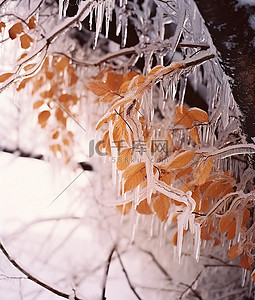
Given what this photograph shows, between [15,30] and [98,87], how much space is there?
55 centimetres

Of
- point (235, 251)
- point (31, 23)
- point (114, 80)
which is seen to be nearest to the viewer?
point (235, 251)

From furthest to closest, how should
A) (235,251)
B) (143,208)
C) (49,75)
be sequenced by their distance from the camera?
1. (49,75)
2. (235,251)
3. (143,208)

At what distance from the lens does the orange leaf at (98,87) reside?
76 cm

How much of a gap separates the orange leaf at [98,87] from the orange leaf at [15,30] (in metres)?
0.52

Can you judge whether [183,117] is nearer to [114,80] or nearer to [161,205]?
[161,205]

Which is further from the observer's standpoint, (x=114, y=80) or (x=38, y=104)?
(x=38, y=104)

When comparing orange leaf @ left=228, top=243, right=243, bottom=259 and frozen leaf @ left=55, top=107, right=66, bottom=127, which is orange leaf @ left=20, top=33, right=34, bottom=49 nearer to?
frozen leaf @ left=55, top=107, right=66, bottom=127

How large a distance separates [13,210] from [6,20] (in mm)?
806

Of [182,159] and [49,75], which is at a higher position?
[49,75]

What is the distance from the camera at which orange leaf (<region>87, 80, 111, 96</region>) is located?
763 mm

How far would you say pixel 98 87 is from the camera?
767 millimetres

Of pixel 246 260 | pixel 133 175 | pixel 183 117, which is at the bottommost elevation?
pixel 246 260

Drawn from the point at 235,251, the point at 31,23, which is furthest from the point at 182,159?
the point at 31,23

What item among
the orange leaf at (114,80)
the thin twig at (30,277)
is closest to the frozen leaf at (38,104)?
the orange leaf at (114,80)
